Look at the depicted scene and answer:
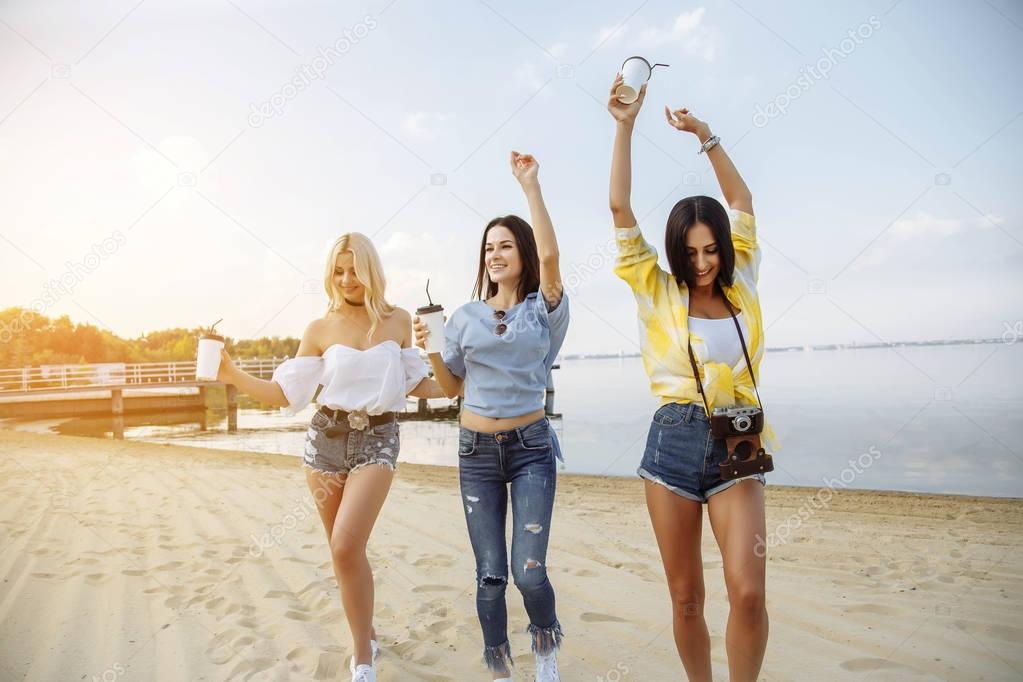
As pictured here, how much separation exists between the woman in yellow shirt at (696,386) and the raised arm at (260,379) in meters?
1.56

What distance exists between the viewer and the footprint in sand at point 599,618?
11.8 ft

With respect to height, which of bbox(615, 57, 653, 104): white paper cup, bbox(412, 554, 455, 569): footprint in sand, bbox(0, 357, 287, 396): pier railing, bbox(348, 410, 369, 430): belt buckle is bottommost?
bbox(412, 554, 455, 569): footprint in sand

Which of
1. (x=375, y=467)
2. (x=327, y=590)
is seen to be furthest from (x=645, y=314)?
(x=327, y=590)

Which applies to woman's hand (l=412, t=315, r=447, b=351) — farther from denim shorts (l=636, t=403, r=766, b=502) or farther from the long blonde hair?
denim shorts (l=636, t=403, r=766, b=502)

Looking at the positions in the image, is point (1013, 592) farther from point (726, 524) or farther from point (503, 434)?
point (503, 434)

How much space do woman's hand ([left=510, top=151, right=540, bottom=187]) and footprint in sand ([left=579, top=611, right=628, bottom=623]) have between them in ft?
7.87

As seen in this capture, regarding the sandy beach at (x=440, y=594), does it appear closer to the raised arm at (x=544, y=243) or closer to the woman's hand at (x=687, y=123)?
the raised arm at (x=544, y=243)

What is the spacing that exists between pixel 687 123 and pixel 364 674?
268 cm

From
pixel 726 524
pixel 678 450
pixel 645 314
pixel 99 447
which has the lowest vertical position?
pixel 99 447

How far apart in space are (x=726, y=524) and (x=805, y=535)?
391 centimetres

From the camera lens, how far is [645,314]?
2434 millimetres

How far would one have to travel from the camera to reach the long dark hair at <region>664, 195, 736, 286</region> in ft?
7.72

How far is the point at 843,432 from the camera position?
1489 cm

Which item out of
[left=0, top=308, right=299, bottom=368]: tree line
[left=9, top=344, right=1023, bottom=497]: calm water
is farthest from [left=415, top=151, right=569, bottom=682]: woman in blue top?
[left=0, top=308, right=299, bottom=368]: tree line
